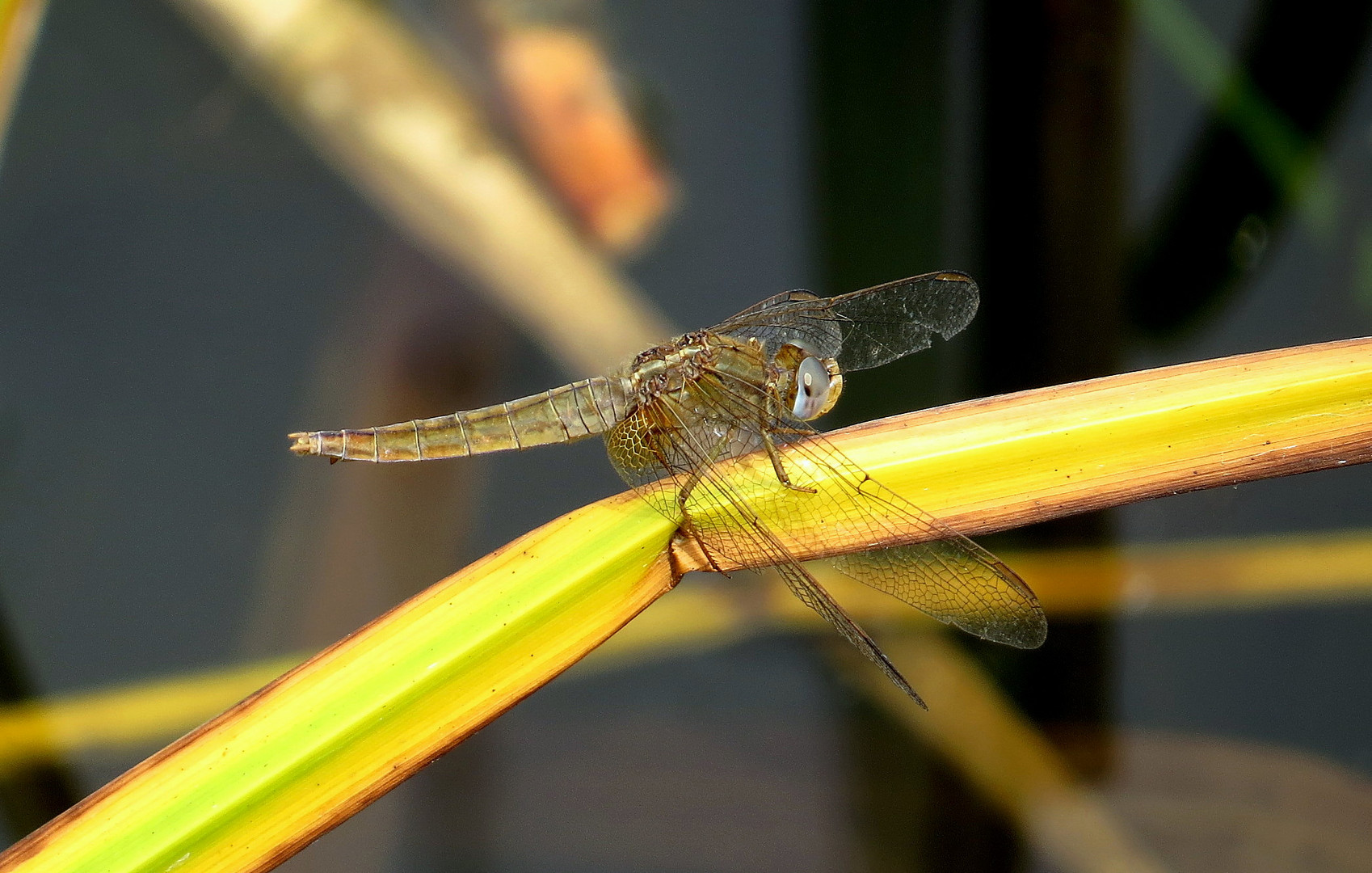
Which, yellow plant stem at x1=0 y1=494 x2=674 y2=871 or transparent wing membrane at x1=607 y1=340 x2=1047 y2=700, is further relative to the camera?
transparent wing membrane at x1=607 y1=340 x2=1047 y2=700

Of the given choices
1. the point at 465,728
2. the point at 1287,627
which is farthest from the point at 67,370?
the point at 1287,627

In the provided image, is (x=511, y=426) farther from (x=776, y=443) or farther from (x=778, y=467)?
(x=778, y=467)

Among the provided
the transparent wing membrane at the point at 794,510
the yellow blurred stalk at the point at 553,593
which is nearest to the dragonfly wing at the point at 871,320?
the transparent wing membrane at the point at 794,510

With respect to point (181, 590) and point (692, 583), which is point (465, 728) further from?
point (181, 590)

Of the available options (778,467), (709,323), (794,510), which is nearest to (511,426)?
(778,467)

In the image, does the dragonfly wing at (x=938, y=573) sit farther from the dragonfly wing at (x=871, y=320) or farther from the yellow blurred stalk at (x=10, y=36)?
the yellow blurred stalk at (x=10, y=36)

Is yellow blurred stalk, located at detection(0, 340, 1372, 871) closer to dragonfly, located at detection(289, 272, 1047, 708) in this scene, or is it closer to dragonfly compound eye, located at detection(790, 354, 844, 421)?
dragonfly, located at detection(289, 272, 1047, 708)

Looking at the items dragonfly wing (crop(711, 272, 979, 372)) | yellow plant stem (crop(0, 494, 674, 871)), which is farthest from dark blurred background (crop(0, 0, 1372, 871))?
yellow plant stem (crop(0, 494, 674, 871))
